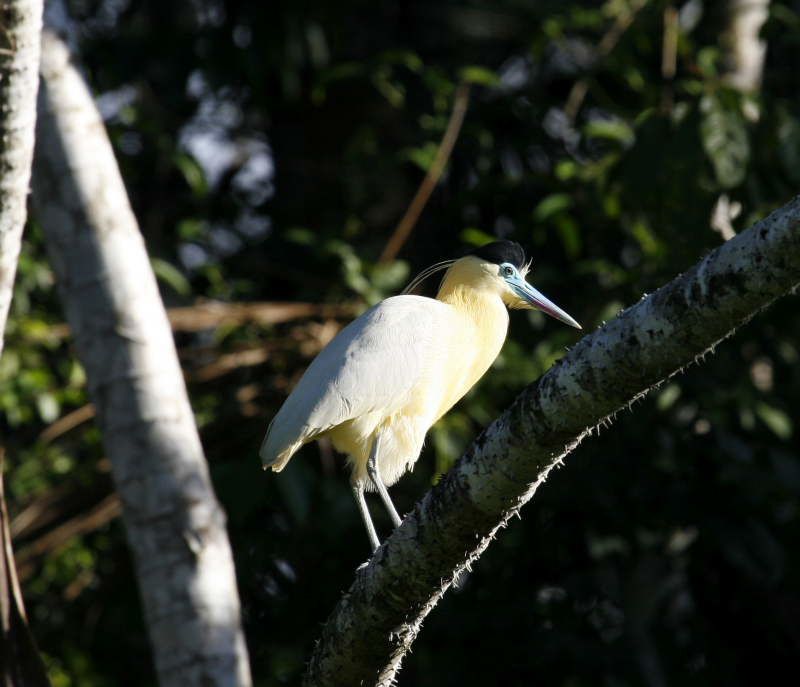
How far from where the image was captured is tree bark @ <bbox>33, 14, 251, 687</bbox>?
3.36 m

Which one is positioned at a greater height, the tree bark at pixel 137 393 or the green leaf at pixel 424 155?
the green leaf at pixel 424 155

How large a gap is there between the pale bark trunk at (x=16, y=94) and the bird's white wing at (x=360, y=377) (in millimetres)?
973

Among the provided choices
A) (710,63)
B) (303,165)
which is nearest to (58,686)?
(303,165)

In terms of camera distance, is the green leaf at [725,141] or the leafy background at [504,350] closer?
the green leaf at [725,141]

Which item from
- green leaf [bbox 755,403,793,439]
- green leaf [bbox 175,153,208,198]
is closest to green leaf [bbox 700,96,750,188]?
green leaf [bbox 755,403,793,439]

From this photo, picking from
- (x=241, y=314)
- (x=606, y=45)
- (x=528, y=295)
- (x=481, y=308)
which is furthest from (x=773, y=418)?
(x=241, y=314)

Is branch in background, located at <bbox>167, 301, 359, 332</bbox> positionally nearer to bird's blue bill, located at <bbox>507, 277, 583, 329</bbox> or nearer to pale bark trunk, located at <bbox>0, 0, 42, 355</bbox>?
bird's blue bill, located at <bbox>507, 277, 583, 329</bbox>

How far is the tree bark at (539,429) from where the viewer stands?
190 cm

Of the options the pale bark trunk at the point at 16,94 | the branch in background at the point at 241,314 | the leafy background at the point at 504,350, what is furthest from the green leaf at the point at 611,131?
the pale bark trunk at the point at 16,94

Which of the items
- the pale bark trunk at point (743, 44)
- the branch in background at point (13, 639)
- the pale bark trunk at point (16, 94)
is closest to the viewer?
the pale bark trunk at point (16, 94)

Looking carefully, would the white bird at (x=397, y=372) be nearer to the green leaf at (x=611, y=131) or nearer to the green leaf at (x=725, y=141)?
the green leaf at (x=725, y=141)

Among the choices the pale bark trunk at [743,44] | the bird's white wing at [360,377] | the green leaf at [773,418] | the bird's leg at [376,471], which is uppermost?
the pale bark trunk at [743,44]

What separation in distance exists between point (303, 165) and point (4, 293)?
3.57 metres

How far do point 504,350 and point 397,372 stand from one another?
152 cm
